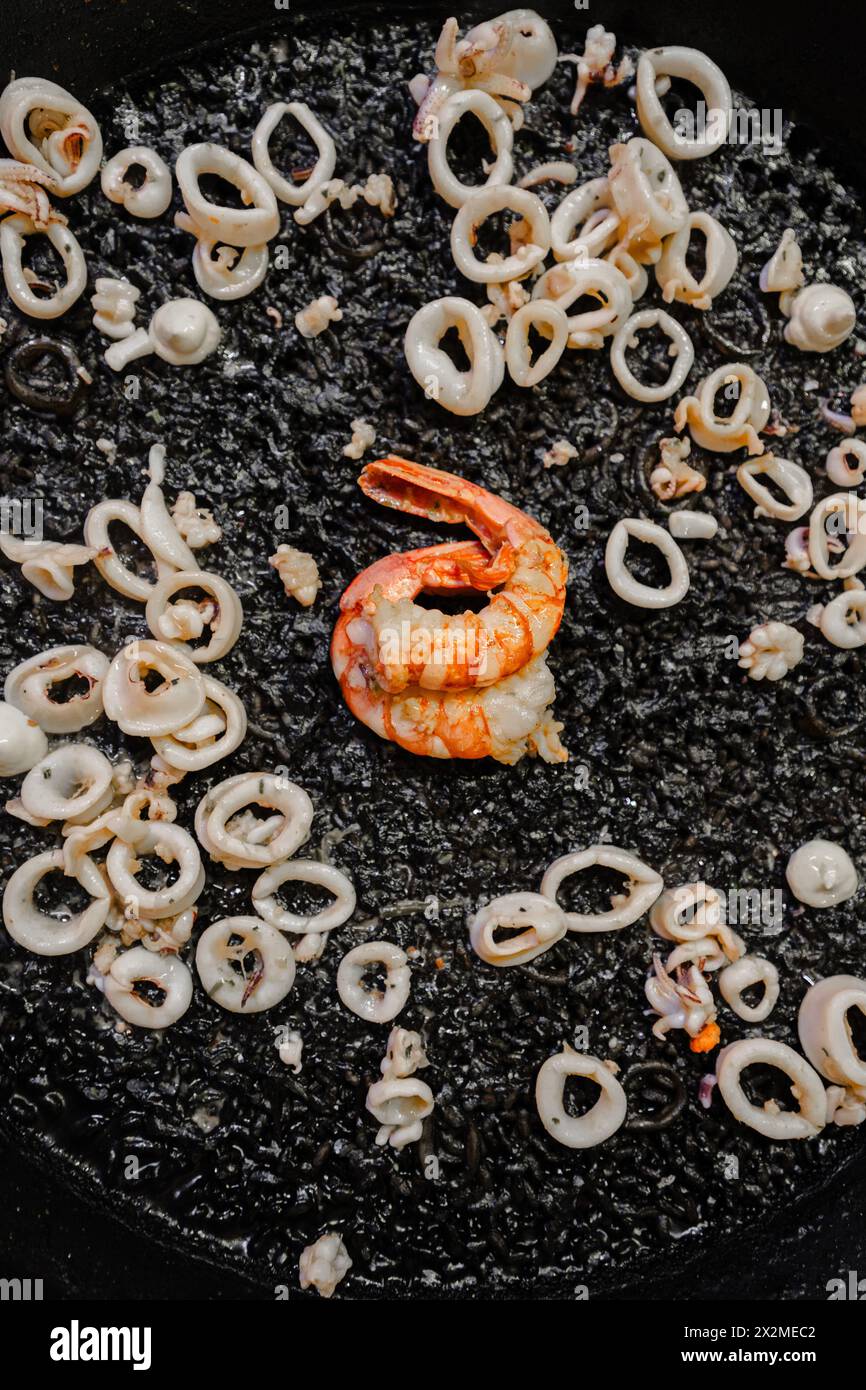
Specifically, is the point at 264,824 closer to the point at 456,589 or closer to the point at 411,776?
the point at 411,776

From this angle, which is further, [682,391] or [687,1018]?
[682,391]

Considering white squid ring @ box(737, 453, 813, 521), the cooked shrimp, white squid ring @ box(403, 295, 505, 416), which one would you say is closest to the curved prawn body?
the cooked shrimp

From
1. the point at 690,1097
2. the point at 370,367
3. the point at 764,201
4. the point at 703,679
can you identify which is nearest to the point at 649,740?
the point at 703,679

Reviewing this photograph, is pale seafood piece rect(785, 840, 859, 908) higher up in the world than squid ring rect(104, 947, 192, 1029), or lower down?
higher up

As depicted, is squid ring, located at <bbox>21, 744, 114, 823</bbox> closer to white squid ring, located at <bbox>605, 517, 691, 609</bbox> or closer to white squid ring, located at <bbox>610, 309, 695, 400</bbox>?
white squid ring, located at <bbox>605, 517, 691, 609</bbox>

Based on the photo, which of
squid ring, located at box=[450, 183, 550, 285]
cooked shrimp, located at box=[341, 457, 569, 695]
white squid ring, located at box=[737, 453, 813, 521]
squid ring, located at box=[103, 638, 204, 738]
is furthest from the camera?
white squid ring, located at box=[737, 453, 813, 521]

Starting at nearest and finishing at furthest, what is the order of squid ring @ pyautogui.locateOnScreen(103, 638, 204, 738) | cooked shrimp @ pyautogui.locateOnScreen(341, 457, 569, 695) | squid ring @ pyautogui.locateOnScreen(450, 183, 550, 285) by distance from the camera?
cooked shrimp @ pyautogui.locateOnScreen(341, 457, 569, 695) → squid ring @ pyautogui.locateOnScreen(103, 638, 204, 738) → squid ring @ pyautogui.locateOnScreen(450, 183, 550, 285)

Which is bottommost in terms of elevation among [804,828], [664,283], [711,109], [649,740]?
[804,828]

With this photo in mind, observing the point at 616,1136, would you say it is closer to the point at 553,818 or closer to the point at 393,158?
the point at 553,818
